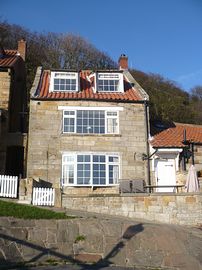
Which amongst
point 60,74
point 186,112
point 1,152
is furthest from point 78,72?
point 186,112

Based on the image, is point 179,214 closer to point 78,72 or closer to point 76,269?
point 76,269

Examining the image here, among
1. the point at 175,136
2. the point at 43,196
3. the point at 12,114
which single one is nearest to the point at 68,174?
the point at 43,196

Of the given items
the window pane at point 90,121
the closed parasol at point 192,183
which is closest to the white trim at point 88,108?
the window pane at point 90,121

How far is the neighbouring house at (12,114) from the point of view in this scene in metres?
25.0

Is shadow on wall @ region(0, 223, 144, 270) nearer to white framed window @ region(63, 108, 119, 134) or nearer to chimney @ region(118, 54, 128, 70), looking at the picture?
white framed window @ region(63, 108, 119, 134)

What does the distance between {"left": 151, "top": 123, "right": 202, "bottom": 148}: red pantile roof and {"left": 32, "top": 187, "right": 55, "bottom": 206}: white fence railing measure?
7.71 m

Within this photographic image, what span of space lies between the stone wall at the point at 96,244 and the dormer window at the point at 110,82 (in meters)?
12.2

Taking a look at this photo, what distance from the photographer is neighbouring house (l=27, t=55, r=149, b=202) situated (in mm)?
Result: 23812

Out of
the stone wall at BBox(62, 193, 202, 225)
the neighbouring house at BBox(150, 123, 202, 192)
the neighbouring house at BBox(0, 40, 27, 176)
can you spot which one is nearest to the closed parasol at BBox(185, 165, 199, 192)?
the stone wall at BBox(62, 193, 202, 225)

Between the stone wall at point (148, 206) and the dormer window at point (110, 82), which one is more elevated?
the dormer window at point (110, 82)

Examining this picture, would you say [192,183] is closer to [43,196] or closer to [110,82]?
[43,196]

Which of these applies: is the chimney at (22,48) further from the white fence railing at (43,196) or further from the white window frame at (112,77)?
the white fence railing at (43,196)

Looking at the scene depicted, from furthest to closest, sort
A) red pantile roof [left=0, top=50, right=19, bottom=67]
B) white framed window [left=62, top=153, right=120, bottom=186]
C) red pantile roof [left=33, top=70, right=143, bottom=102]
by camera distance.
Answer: red pantile roof [left=0, top=50, right=19, bottom=67]
red pantile roof [left=33, top=70, right=143, bottom=102]
white framed window [left=62, top=153, right=120, bottom=186]

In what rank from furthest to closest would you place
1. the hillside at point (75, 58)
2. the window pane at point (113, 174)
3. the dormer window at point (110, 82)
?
the hillside at point (75, 58), the dormer window at point (110, 82), the window pane at point (113, 174)
